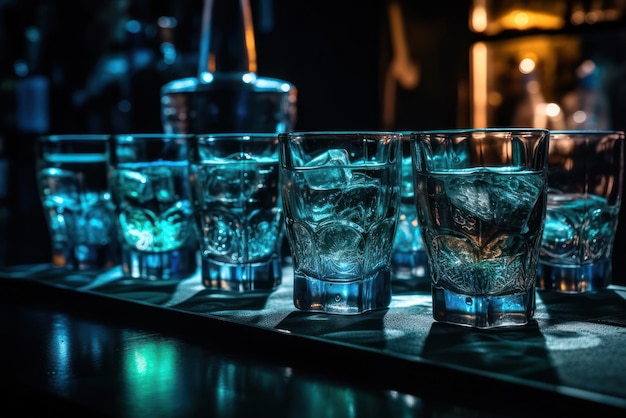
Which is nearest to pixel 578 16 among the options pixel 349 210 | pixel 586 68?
pixel 586 68

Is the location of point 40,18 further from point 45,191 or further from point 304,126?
point 45,191

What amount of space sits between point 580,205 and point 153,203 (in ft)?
1.87

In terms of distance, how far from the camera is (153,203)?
1.20m

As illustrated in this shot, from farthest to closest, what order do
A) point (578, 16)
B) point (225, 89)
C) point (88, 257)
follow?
point (578, 16), point (225, 89), point (88, 257)

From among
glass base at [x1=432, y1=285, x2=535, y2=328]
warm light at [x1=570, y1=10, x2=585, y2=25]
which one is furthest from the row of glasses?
warm light at [x1=570, y1=10, x2=585, y2=25]

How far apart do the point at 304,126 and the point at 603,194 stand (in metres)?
1.23

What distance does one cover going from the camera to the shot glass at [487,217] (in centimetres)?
83

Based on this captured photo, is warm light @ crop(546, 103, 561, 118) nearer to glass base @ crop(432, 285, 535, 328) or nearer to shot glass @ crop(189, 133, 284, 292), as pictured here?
shot glass @ crop(189, 133, 284, 292)

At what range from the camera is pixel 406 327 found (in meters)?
0.83

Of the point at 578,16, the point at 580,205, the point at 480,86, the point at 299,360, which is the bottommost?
the point at 299,360

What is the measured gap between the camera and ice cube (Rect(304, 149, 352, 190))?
90cm

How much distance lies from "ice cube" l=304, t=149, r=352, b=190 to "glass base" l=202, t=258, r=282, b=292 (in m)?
0.20

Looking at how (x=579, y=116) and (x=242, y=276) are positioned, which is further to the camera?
(x=579, y=116)

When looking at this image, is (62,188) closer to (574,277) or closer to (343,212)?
(343,212)
